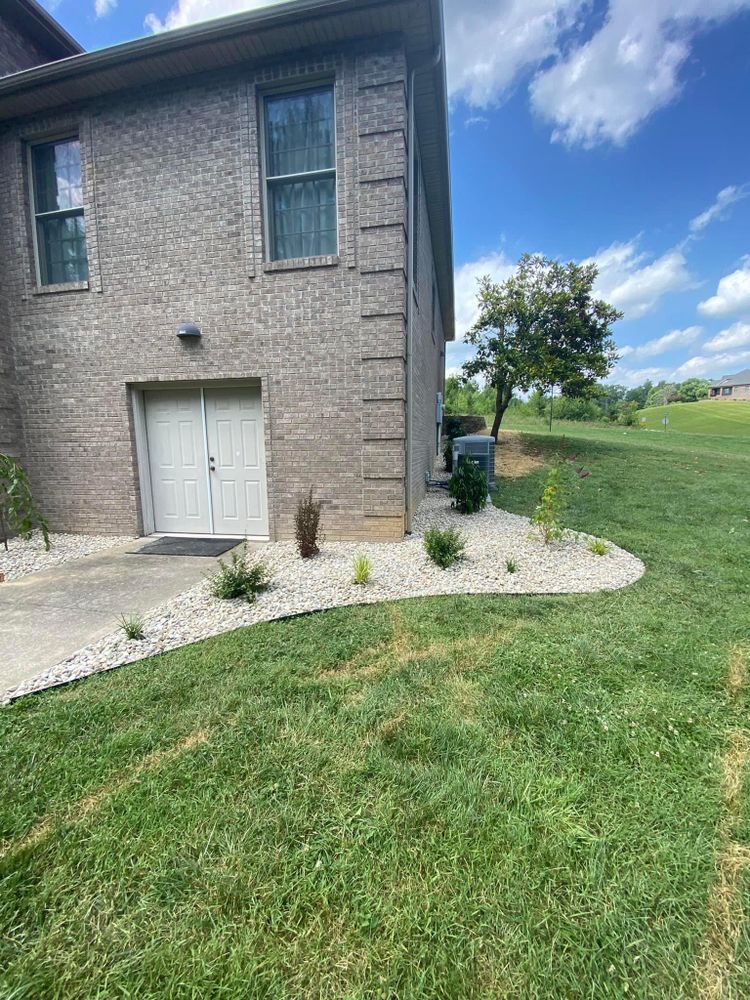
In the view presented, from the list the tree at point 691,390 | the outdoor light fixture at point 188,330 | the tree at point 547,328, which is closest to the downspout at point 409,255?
the outdoor light fixture at point 188,330

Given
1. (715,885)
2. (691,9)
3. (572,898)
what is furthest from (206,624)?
(691,9)

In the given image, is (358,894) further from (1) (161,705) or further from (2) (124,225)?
(2) (124,225)

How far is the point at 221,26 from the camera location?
4828 millimetres

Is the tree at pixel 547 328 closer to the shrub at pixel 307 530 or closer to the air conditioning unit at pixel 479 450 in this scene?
the air conditioning unit at pixel 479 450

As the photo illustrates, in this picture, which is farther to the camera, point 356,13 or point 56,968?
point 356,13

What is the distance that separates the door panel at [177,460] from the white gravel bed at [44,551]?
0.75m

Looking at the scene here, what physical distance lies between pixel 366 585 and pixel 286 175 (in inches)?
208

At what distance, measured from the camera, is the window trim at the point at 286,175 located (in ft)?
17.7

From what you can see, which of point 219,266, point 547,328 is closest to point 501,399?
point 547,328

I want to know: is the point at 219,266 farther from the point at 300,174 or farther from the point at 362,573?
the point at 362,573

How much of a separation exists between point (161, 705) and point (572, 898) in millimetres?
2209

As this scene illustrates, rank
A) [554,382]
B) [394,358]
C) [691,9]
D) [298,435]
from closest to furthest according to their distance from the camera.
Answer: [394,358], [298,435], [691,9], [554,382]

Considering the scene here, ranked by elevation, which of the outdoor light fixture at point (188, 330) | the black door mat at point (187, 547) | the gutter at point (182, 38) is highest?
the gutter at point (182, 38)

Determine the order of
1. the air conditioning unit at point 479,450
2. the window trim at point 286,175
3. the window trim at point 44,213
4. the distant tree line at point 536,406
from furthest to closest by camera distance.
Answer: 1. the distant tree line at point 536,406
2. the air conditioning unit at point 479,450
3. the window trim at point 44,213
4. the window trim at point 286,175
